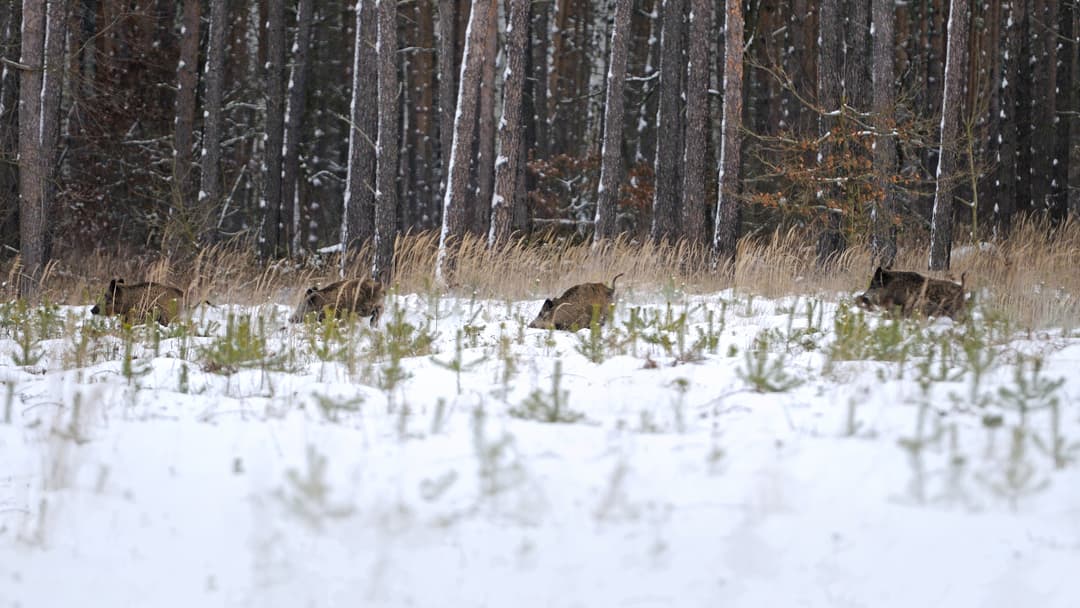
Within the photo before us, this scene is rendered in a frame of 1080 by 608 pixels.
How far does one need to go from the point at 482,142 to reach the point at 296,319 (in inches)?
560

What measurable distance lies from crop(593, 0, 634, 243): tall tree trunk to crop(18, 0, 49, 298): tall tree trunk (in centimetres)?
806

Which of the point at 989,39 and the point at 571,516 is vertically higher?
the point at 989,39

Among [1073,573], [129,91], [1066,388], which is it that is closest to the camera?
[1073,573]

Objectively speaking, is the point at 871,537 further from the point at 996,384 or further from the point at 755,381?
the point at 996,384

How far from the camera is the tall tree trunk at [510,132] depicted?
12219 millimetres

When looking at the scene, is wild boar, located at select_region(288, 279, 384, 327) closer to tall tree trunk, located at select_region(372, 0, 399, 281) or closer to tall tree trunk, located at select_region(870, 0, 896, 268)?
tall tree trunk, located at select_region(372, 0, 399, 281)

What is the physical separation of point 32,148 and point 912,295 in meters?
11.6

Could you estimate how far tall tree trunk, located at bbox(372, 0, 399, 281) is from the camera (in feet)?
39.9

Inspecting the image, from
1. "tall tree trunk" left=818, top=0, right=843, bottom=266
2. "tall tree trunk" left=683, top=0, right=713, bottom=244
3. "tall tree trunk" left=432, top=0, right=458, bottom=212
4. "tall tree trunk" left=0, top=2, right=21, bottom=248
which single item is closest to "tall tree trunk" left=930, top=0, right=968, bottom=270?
"tall tree trunk" left=818, top=0, right=843, bottom=266

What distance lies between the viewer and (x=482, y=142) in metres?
21.1

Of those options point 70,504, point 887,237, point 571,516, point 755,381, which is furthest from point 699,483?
point 887,237

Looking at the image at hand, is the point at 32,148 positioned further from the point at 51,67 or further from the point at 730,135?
the point at 730,135

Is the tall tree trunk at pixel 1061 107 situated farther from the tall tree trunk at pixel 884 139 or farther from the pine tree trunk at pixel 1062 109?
the tall tree trunk at pixel 884 139

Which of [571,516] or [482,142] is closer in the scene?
[571,516]
